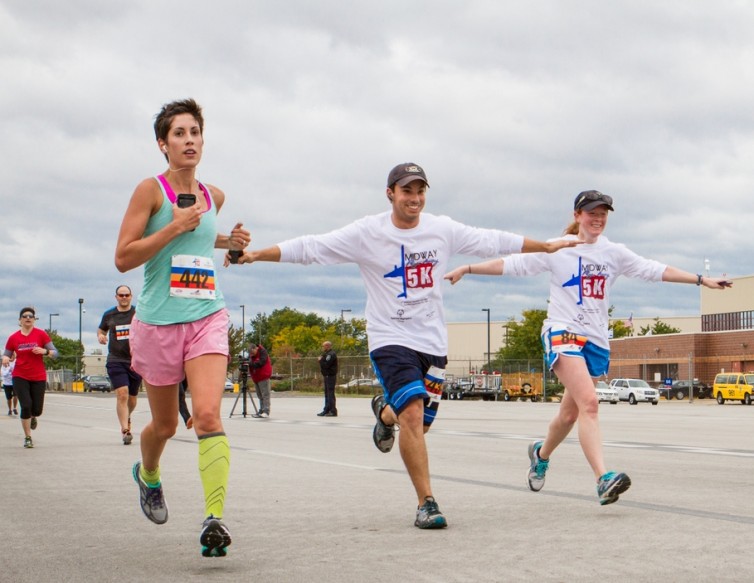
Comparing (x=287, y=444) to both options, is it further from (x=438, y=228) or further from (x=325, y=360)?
(x=325, y=360)

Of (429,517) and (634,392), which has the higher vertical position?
(429,517)

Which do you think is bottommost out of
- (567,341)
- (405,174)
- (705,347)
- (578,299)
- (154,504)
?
(154,504)

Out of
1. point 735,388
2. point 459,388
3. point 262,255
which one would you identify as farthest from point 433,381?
point 459,388

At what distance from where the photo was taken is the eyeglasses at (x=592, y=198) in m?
7.71

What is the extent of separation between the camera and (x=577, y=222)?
793 cm

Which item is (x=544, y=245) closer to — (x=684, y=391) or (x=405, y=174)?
(x=405, y=174)

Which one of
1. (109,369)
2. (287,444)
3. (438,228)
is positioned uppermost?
(438,228)

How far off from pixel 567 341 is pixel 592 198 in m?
1.02

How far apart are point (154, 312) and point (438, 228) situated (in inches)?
80.6

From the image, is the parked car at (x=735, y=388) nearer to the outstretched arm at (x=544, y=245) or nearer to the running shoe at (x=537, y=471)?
the running shoe at (x=537, y=471)

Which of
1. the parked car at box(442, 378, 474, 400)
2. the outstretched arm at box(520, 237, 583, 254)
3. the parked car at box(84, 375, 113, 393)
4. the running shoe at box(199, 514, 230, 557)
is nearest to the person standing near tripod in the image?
the outstretched arm at box(520, 237, 583, 254)

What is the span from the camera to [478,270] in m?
7.79

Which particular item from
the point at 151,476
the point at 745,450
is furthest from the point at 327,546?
the point at 745,450

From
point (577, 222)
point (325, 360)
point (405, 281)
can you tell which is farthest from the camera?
point (325, 360)
